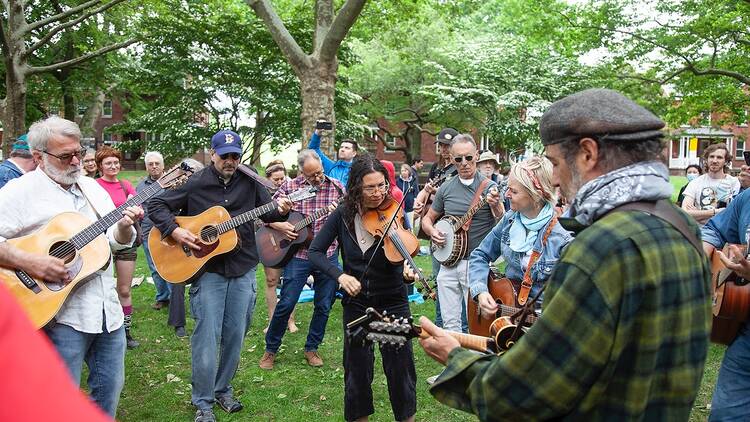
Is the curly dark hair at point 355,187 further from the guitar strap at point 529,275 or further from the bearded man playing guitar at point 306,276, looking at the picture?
the bearded man playing guitar at point 306,276

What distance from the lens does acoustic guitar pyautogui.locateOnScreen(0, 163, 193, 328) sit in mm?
3562

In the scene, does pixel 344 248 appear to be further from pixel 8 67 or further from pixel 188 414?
pixel 8 67

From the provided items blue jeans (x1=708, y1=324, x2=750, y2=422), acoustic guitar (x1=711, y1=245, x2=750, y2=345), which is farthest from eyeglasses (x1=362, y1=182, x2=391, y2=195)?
blue jeans (x1=708, y1=324, x2=750, y2=422)

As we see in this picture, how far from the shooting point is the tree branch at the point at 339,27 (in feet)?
33.6

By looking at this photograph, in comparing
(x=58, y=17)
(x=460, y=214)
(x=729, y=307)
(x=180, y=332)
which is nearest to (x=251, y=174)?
(x=460, y=214)

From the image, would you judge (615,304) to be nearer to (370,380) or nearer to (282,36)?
(370,380)

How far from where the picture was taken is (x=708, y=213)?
7980 mm

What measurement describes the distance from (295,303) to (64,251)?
325 centimetres

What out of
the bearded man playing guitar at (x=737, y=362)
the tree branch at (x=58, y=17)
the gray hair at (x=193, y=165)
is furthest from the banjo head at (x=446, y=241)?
the tree branch at (x=58, y=17)

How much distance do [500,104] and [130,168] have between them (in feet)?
112

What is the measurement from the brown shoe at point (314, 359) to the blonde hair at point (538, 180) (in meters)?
3.40

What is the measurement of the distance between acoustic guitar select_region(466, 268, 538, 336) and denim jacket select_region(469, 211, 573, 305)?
2.6 inches

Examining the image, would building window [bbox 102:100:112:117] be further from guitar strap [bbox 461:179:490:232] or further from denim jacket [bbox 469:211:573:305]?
denim jacket [bbox 469:211:573:305]

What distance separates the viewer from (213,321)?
5059mm
